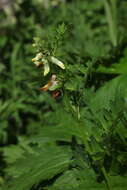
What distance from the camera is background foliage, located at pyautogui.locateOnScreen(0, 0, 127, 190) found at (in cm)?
149

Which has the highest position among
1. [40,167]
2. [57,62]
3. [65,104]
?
[57,62]

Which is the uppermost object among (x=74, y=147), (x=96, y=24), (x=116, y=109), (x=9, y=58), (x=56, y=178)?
(x=96, y=24)

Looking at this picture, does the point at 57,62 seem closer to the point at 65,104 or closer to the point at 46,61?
the point at 46,61

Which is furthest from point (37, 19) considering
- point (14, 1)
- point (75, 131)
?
point (75, 131)

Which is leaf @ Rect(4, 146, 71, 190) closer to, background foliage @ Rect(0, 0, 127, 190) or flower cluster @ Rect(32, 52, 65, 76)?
background foliage @ Rect(0, 0, 127, 190)

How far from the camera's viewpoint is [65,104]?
1.42 metres

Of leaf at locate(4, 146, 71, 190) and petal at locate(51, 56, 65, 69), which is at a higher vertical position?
petal at locate(51, 56, 65, 69)

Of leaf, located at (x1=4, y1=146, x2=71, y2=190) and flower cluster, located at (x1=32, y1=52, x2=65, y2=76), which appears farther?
leaf, located at (x1=4, y1=146, x2=71, y2=190)

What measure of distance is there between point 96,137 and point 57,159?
0.23 metres

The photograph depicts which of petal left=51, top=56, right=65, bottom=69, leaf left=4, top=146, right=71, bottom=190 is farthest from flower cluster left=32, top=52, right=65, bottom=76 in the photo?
leaf left=4, top=146, right=71, bottom=190

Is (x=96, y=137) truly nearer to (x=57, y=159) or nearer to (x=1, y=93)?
(x=57, y=159)

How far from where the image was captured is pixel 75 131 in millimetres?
1743

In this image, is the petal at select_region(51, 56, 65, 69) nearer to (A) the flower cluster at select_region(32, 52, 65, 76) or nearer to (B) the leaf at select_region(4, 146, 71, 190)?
(A) the flower cluster at select_region(32, 52, 65, 76)

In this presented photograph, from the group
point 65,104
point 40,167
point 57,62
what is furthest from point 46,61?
point 40,167
